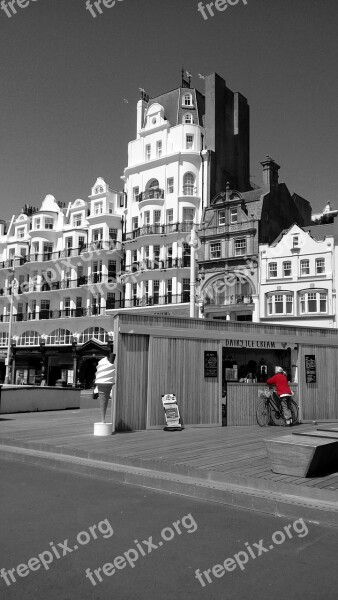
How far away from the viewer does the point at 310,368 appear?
15.4 metres

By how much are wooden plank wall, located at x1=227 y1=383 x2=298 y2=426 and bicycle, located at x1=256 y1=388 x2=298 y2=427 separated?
27cm

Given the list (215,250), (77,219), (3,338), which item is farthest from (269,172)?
(3,338)

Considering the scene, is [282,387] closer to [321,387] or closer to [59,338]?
[321,387]

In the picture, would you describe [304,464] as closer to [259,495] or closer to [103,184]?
[259,495]

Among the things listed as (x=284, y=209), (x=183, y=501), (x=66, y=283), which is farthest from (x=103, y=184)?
(x=183, y=501)

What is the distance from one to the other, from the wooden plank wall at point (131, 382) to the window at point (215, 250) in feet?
103

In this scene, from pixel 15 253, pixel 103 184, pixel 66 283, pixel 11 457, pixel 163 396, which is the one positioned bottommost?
pixel 11 457

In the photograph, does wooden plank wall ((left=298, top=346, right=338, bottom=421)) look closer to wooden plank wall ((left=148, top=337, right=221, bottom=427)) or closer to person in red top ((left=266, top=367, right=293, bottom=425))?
person in red top ((left=266, top=367, right=293, bottom=425))

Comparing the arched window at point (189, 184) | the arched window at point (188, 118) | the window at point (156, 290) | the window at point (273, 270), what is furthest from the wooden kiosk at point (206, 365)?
the arched window at point (188, 118)

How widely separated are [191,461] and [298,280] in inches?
1274

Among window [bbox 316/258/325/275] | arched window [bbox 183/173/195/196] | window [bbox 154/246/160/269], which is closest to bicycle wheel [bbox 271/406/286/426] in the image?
window [bbox 316/258/325/275]

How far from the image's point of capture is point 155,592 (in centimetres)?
397

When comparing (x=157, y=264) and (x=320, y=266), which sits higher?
(x=157, y=264)

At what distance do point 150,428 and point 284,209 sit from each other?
36.8 meters
